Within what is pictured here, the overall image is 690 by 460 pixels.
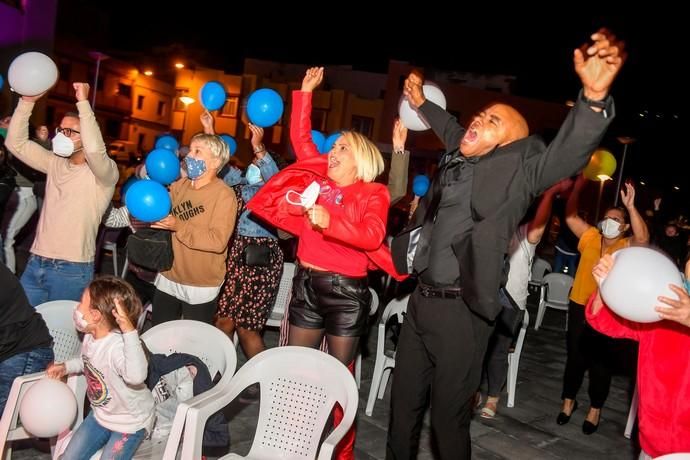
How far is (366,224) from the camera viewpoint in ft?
9.43

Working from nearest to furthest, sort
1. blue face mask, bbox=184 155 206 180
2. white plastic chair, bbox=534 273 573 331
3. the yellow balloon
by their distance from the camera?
blue face mask, bbox=184 155 206 180 → the yellow balloon → white plastic chair, bbox=534 273 573 331

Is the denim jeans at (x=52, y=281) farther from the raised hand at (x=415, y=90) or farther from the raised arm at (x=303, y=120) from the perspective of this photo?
the raised hand at (x=415, y=90)

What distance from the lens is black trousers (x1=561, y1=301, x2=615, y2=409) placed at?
15.1 feet

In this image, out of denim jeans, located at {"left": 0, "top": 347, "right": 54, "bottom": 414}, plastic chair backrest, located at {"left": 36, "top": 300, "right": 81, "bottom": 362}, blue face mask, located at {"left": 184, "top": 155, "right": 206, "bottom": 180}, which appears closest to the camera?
denim jeans, located at {"left": 0, "top": 347, "right": 54, "bottom": 414}

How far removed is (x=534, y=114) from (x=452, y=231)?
2751cm

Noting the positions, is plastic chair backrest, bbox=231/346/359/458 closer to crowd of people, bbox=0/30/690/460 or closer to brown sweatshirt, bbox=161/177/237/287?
crowd of people, bbox=0/30/690/460

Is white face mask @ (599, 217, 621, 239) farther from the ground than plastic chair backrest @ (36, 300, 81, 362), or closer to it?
farther from the ground

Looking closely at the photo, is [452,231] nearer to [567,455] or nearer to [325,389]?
[325,389]

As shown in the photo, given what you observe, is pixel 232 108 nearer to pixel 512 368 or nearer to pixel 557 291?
pixel 557 291

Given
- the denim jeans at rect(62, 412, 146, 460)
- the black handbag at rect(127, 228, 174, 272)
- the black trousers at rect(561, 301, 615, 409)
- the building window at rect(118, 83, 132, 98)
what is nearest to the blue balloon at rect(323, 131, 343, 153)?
the black handbag at rect(127, 228, 174, 272)

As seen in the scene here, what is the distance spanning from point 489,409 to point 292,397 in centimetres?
242

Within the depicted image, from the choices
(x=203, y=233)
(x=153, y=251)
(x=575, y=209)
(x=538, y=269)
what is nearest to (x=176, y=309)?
(x=153, y=251)

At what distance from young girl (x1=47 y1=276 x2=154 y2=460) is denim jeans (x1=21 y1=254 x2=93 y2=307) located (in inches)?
39.4

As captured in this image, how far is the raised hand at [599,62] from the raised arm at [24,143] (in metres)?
3.09
